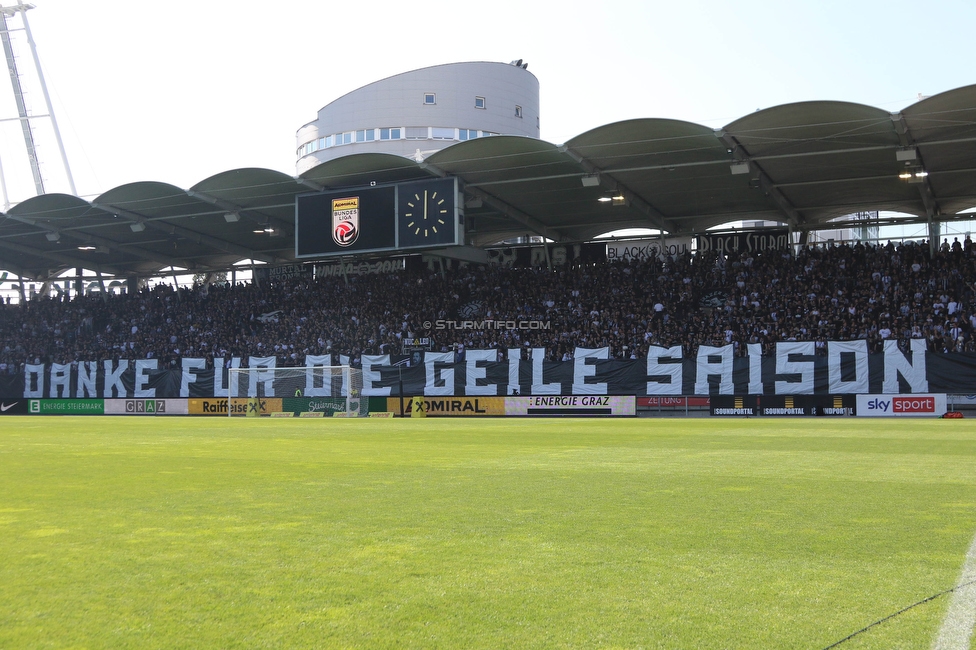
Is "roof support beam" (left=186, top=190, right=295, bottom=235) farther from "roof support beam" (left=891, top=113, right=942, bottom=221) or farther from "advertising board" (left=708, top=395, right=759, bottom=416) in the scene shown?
"roof support beam" (left=891, top=113, right=942, bottom=221)

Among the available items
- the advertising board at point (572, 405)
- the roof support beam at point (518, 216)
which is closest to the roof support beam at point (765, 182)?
the advertising board at point (572, 405)

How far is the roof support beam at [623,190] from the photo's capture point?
113 ft

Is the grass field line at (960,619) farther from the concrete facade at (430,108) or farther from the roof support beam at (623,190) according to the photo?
the concrete facade at (430,108)

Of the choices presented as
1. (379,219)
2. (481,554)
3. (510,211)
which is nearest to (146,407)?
(379,219)

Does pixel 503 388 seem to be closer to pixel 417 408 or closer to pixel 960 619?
pixel 417 408

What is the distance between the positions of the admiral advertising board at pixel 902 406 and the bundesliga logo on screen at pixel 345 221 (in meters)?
21.8

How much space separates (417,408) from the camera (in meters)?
37.4

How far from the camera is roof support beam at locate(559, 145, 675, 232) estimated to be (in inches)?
1357

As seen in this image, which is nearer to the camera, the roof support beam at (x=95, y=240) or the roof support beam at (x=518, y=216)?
the roof support beam at (x=518, y=216)

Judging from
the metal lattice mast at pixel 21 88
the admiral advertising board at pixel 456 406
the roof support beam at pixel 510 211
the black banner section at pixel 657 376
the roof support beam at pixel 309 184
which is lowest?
the admiral advertising board at pixel 456 406

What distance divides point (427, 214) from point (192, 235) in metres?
18.2

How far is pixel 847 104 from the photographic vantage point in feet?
92.5

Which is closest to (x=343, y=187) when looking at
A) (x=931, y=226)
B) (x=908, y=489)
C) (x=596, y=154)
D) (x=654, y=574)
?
(x=596, y=154)

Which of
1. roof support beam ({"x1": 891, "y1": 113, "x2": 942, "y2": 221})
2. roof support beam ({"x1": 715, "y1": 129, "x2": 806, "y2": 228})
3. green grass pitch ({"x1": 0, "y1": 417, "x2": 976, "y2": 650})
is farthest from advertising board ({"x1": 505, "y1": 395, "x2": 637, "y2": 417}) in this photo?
green grass pitch ({"x1": 0, "y1": 417, "x2": 976, "y2": 650})
